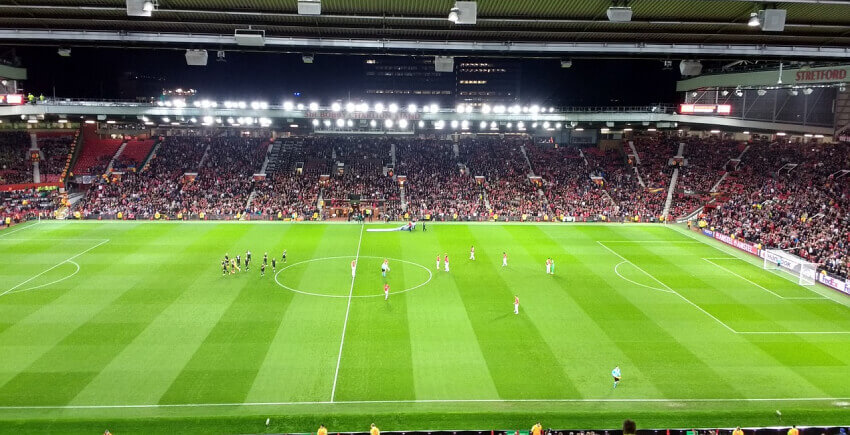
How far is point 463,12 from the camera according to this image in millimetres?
15516

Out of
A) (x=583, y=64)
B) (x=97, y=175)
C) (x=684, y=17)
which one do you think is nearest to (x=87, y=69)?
(x=97, y=175)

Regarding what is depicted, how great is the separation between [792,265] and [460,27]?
28.3 metres

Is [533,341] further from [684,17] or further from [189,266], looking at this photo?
[189,266]

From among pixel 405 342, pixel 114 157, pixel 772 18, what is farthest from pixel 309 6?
pixel 114 157

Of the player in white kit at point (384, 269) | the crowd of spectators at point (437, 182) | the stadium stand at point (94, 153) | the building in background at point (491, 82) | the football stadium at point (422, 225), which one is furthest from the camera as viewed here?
the building in background at point (491, 82)

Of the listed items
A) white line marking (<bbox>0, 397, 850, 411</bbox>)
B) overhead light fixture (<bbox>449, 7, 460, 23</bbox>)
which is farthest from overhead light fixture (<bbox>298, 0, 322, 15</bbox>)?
white line marking (<bbox>0, 397, 850, 411</bbox>)

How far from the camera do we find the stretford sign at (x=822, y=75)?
33.7 metres

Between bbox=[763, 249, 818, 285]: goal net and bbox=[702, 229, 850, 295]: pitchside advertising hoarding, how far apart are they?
19.7 inches

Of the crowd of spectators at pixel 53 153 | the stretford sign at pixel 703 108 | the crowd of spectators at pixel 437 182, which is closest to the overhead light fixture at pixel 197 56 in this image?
the crowd of spectators at pixel 437 182

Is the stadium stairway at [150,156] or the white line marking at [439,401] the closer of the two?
the white line marking at [439,401]

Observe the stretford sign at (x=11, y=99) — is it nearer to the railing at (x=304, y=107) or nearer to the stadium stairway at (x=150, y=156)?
the railing at (x=304, y=107)

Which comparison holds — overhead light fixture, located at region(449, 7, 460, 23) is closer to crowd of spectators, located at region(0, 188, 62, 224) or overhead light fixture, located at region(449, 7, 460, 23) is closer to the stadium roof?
the stadium roof

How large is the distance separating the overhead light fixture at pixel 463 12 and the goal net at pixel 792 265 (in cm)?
2854

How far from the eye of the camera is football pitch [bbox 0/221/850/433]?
1783cm
